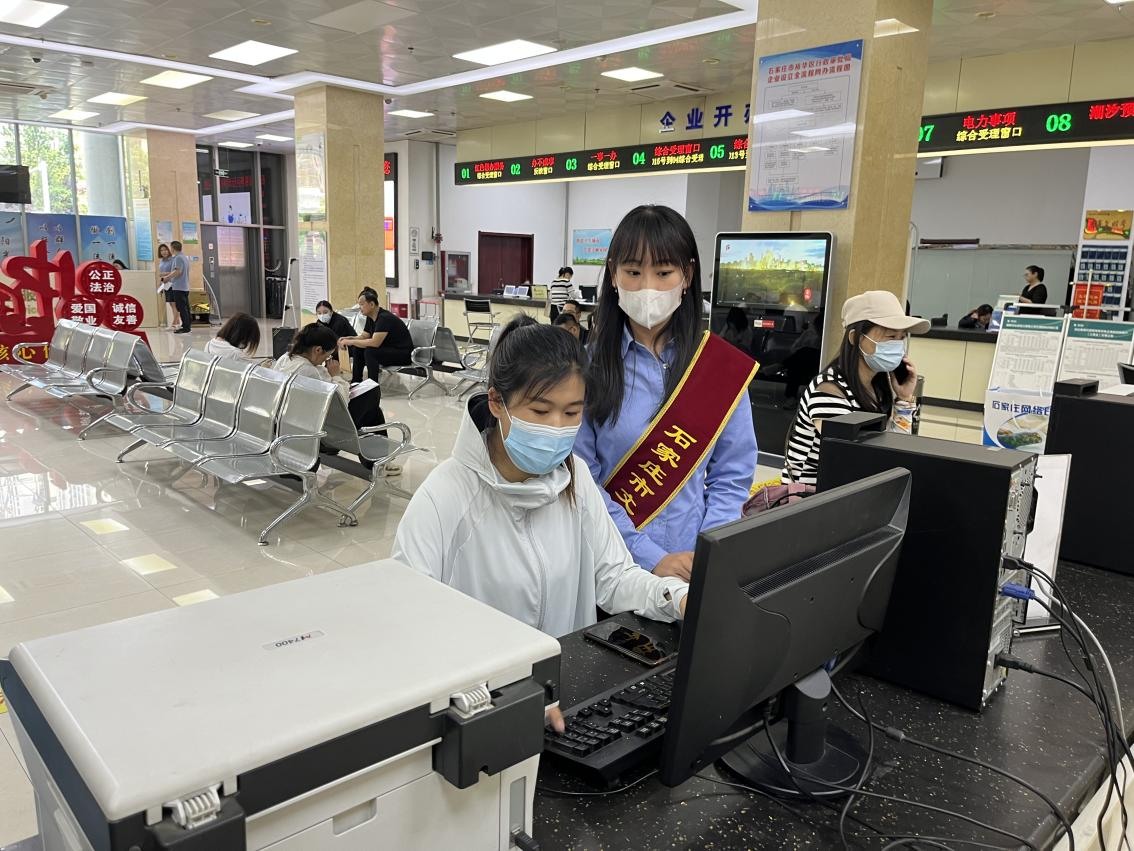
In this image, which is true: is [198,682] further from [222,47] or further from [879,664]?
[222,47]

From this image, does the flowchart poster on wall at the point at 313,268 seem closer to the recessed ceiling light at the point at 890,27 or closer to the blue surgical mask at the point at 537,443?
the recessed ceiling light at the point at 890,27

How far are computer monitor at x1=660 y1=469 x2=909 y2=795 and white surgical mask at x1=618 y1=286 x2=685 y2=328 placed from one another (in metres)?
0.86

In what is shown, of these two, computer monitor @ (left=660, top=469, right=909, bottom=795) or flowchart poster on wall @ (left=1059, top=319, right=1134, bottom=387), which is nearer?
computer monitor @ (left=660, top=469, right=909, bottom=795)

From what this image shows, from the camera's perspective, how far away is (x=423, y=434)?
7.58m

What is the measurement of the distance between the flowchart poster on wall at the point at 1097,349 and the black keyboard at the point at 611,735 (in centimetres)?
579

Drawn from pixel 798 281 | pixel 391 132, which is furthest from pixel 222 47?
pixel 798 281

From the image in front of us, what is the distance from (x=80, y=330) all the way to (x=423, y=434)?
399 cm

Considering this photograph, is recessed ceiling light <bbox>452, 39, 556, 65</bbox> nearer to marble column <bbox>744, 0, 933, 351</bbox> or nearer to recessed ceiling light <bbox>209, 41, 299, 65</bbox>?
recessed ceiling light <bbox>209, 41, 299, 65</bbox>

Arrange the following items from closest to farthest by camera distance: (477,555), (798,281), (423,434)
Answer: (477,555), (798,281), (423,434)

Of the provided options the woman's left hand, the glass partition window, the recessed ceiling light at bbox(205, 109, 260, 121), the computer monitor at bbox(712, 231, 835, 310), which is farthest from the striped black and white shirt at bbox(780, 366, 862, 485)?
the glass partition window

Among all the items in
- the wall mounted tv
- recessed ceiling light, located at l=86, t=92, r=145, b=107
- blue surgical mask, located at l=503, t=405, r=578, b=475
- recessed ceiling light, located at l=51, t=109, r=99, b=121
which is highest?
recessed ceiling light, located at l=51, t=109, r=99, b=121

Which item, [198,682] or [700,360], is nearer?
[198,682]

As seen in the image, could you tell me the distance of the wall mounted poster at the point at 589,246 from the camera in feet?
53.2

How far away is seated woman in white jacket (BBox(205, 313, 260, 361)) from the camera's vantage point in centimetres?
658
